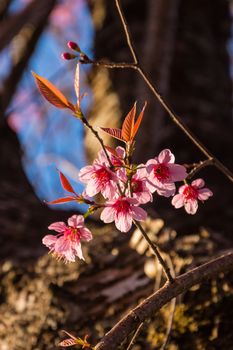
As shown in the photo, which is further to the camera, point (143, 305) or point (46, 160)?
point (46, 160)

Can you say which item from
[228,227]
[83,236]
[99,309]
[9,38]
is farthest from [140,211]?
[9,38]

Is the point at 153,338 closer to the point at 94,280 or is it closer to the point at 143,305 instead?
the point at 94,280

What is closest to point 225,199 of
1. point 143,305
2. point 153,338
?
point 153,338

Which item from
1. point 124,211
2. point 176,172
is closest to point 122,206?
point 124,211

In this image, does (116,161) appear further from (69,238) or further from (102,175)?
(69,238)

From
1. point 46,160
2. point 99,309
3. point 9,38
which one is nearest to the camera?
point 99,309

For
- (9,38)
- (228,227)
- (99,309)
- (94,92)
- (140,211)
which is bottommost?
(228,227)

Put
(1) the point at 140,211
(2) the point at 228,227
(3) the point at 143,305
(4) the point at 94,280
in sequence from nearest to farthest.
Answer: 1. (3) the point at 143,305
2. (1) the point at 140,211
3. (4) the point at 94,280
4. (2) the point at 228,227

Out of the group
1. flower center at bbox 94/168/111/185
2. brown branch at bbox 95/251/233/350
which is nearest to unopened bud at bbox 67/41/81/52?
flower center at bbox 94/168/111/185

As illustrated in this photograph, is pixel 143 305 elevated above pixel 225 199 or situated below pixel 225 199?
above
